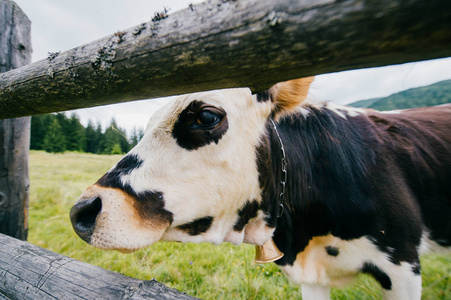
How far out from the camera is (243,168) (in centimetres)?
129

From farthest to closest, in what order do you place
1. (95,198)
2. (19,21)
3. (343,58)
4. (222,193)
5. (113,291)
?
(19,21)
(222,193)
(95,198)
(113,291)
(343,58)

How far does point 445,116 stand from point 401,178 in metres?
0.99

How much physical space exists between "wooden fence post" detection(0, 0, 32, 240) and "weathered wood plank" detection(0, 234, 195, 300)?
0.62 meters

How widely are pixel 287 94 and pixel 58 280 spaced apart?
5.02 feet

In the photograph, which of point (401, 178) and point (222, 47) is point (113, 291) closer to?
point (222, 47)

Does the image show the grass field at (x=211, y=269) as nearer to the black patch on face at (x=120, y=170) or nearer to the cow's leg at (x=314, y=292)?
the cow's leg at (x=314, y=292)

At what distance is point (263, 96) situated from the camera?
141 centimetres

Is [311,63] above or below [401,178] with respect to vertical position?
above

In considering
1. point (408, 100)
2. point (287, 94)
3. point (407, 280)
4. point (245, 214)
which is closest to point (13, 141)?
point (245, 214)

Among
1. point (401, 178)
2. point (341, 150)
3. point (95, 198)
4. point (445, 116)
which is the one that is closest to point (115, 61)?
point (95, 198)

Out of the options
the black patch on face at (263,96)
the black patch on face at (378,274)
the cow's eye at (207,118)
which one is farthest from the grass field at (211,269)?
the black patch on face at (263,96)

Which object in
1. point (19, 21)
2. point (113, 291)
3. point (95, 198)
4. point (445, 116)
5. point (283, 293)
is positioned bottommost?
point (283, 293)

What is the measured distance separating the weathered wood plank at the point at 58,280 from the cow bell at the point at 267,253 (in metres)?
0.80

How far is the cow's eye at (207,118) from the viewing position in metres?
1.18
